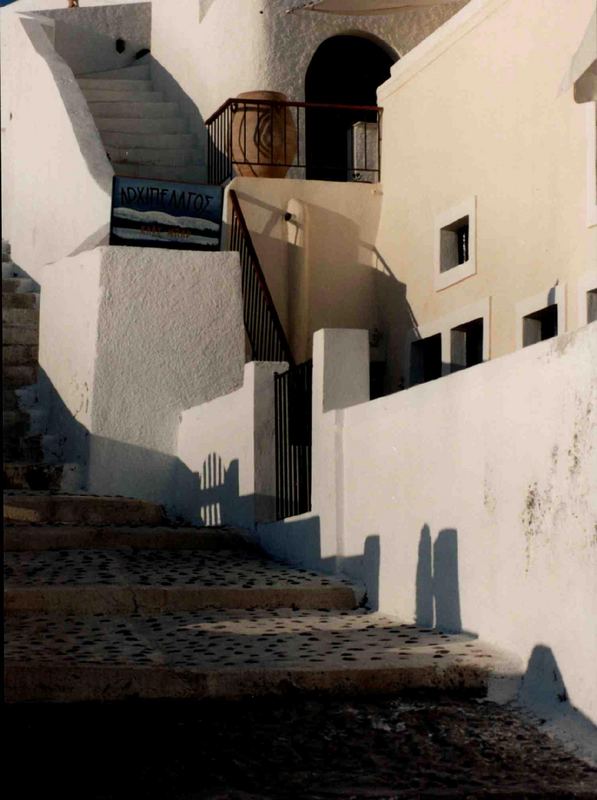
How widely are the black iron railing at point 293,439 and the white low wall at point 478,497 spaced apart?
403mm

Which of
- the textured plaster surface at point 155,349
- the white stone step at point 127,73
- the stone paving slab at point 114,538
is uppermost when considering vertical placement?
the white stone step at point 127,73

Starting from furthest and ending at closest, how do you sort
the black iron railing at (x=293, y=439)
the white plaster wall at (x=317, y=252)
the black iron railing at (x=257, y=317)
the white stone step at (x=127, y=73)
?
1. the white stone step at (x=127, y=73)
2. the white plaster wall at (x=317, y=252)
3. the black iron railing at (x=257, y=317)
4. the black iron railing at (x=293, y=439)

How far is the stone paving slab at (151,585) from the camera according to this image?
8461 millimetres

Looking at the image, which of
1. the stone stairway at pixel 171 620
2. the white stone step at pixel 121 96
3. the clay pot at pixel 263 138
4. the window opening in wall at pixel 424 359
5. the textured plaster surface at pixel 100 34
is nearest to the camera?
the stone stairway at pixel 171 620

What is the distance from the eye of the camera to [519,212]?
13.7 meters

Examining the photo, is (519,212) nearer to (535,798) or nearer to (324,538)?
(324,538)

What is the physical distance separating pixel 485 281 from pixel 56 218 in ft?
16.1

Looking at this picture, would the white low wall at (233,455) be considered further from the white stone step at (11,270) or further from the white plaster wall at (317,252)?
the white stone step at (11,270)

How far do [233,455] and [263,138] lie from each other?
5.88 meters

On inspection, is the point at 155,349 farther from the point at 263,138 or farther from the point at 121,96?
the point at 121,96

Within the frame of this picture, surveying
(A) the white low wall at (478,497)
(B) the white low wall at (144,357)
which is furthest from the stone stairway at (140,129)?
(A) the white low wall at (478,497)

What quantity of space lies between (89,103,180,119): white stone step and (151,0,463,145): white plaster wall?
13.9 inches

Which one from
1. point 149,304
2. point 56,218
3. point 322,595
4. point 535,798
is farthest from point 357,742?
point 56,218

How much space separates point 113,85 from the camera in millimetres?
20562
